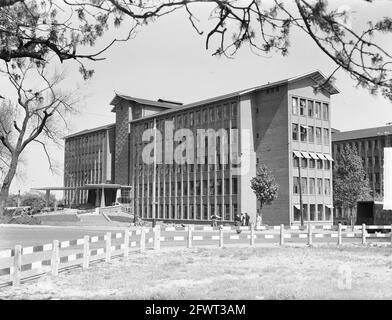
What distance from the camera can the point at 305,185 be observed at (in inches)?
2239

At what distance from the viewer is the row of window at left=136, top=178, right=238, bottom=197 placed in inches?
2374

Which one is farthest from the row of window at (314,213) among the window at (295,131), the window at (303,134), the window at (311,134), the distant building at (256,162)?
the window at (295,131)

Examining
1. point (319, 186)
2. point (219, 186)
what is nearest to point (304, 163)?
point (319, 186)

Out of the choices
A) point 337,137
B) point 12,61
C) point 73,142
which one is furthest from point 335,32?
point 337,137

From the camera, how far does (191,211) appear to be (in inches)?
2554

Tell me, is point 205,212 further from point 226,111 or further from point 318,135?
point 318,135

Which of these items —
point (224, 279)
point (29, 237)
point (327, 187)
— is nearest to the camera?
point (224, 279)

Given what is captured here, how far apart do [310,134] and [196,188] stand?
16327 mm

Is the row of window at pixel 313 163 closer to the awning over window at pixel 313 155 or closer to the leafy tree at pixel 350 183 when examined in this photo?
the awning over window at pixel 313 155

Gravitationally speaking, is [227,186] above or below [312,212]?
above

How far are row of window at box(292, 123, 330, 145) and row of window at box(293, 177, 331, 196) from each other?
13.8ft

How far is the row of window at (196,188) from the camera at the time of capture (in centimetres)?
6030
